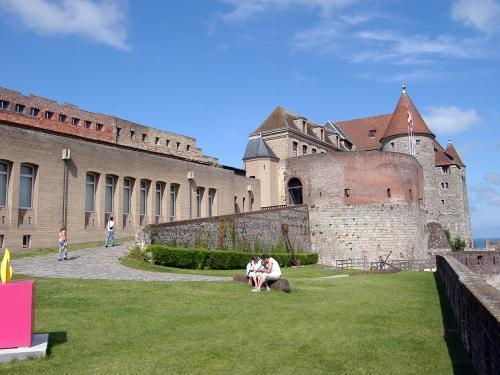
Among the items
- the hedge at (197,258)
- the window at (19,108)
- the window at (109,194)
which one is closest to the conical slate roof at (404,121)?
the hedge at (197,258)

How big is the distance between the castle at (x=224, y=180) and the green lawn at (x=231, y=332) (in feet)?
43.5

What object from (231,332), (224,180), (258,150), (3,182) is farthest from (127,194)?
(231,332)

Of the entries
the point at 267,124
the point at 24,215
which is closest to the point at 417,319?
the point at 24,215

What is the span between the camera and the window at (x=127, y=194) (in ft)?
104

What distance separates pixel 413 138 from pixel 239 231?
30.2 meters

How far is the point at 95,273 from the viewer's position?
57.0 feet

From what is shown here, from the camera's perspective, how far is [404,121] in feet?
180

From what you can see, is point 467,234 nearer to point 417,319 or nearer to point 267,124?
point 267,124

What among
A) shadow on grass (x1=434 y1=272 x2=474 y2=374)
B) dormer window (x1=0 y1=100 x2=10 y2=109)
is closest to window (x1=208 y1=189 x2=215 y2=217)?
dormer window (x1=0 y1=100 x2=10 y2=109)

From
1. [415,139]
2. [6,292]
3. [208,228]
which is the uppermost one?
[415,139]

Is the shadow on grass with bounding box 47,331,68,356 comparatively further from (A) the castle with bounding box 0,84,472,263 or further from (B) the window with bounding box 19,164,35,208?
(B) the window with bounding box 19,164,35,208

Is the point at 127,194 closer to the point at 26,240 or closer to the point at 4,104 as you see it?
the point at 26,240

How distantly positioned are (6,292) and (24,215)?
1863cm

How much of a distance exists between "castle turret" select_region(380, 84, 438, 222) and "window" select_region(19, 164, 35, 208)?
3980 centimetres
